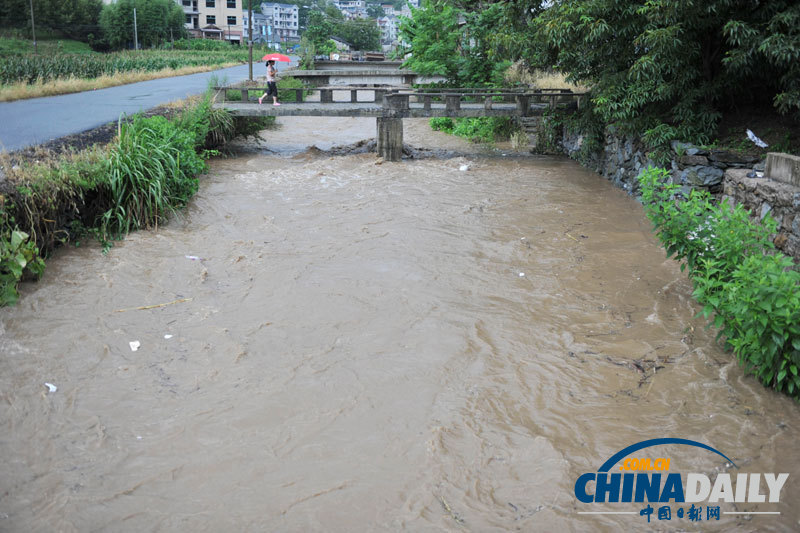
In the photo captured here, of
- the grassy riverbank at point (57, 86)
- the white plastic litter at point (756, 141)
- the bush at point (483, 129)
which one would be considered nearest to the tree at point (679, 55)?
the white plastic litter at point (756, 141)

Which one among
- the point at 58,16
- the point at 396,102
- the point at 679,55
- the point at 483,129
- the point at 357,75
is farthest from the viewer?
the point at 58,16

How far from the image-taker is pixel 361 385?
5.66 metres

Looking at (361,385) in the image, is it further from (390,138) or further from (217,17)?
(217,17)

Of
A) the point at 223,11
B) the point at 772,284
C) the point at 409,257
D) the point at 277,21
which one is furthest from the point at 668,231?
the point at 277,21

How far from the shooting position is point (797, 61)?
30.5ft

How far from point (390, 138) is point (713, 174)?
312 inches

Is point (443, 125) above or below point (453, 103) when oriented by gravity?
below

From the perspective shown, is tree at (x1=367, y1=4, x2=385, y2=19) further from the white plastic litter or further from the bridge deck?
the white plastic litter

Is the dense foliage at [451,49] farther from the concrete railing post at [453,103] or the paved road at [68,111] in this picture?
the paved road at [68,111]

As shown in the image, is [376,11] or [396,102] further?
[376,11]

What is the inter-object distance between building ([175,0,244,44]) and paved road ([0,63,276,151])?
68007 mm

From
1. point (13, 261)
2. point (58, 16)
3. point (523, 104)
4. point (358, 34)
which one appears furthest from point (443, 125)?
point (358, 34)

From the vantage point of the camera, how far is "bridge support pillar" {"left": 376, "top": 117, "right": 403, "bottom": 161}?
15.8 metres

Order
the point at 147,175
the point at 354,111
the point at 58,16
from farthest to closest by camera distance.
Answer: the point at 58,16, the point at 354,111, the point at 147,175
